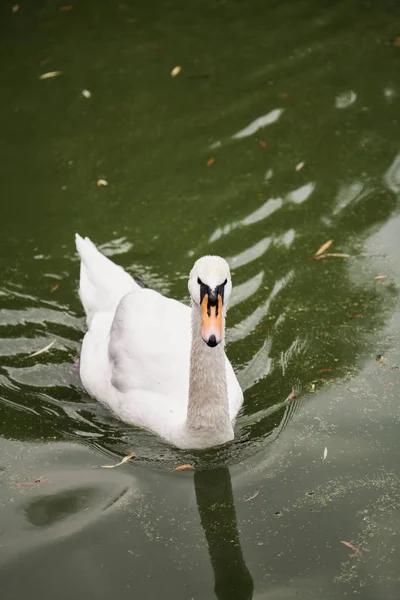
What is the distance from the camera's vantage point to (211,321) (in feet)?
14.2

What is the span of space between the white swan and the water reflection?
0.22 metres

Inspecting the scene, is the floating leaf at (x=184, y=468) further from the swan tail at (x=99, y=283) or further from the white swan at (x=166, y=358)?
the swan tail at (x=99, y=283)

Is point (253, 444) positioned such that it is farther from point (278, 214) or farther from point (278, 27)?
point (278, 27)

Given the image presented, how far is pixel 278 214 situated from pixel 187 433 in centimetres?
270

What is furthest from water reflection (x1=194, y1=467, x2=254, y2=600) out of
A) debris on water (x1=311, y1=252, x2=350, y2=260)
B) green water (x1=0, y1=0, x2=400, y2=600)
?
debris on water (x1=311, y1=252, x2=350, y2=260)

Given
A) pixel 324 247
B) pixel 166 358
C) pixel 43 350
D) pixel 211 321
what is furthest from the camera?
pixel 324 247

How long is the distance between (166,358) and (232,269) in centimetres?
155

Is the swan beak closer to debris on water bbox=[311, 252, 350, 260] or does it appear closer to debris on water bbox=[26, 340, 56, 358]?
debris on water bbox=[26, 340, 56, 358]

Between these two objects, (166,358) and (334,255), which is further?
(334,255)

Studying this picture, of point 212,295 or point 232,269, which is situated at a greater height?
point 212,295

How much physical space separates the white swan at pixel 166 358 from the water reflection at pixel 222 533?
0.22 meters

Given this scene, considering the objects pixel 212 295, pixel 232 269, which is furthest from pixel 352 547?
pixel 232 269

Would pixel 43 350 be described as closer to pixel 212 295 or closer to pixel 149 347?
pixel 149 347

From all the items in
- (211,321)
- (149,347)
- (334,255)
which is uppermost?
(211,321)
